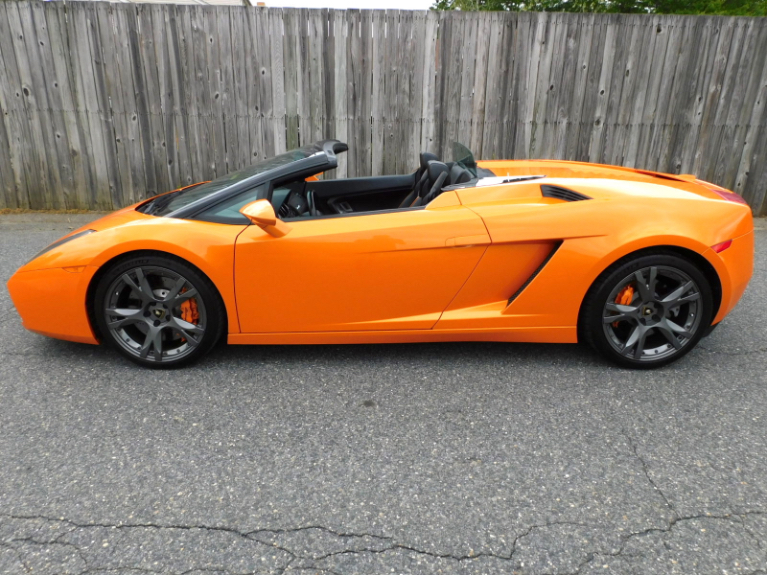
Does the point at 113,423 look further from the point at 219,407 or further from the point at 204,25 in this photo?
the point at 204,25

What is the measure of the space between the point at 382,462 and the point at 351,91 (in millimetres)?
4879

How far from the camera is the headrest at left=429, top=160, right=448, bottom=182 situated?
3.17 metres

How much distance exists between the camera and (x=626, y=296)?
2.87 metres

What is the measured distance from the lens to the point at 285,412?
2543mm

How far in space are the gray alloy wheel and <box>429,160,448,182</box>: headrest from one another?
3.86 ft

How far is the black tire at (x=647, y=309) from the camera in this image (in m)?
2.80

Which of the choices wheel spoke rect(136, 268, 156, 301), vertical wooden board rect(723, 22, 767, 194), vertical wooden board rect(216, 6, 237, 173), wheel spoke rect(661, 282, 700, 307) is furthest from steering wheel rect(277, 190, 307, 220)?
vertical wooden board rect(723, 22, 767, 194)

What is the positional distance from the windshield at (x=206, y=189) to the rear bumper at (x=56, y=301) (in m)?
0.53

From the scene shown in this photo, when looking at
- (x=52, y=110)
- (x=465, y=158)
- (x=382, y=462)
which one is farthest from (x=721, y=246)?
(x=52, y=110)

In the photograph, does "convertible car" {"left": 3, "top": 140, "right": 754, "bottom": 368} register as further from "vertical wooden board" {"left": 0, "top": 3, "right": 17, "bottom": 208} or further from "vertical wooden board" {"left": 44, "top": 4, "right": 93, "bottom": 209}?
"vertical wooden board" {"left": 0, "top": 3, "right": 17, "bottom": 208}

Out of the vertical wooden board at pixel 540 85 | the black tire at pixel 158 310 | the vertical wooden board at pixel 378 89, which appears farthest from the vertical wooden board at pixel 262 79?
the black tire at pixel 158 310

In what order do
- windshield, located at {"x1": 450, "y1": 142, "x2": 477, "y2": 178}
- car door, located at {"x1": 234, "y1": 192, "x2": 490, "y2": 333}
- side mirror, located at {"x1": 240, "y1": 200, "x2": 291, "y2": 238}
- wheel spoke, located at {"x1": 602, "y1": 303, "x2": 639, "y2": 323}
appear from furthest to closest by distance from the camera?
windshield, located at {"x1": 450, "y1": 142, "x2": 477, "y2": 178} < wheel spoke, located at {"x1": 602, "y1": 303, "x2": 639, "y2": 323} < car door, located at {"x1": 234, "y1": 192, "x2": 490, "y2": 333} < side mirror, located at {"x1": 240, "y1": 200, "x2": 291, "y2": 238}

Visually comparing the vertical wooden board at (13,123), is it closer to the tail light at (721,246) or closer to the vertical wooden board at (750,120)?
the tail light at (721,246)

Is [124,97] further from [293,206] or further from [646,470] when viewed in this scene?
[646,470]
